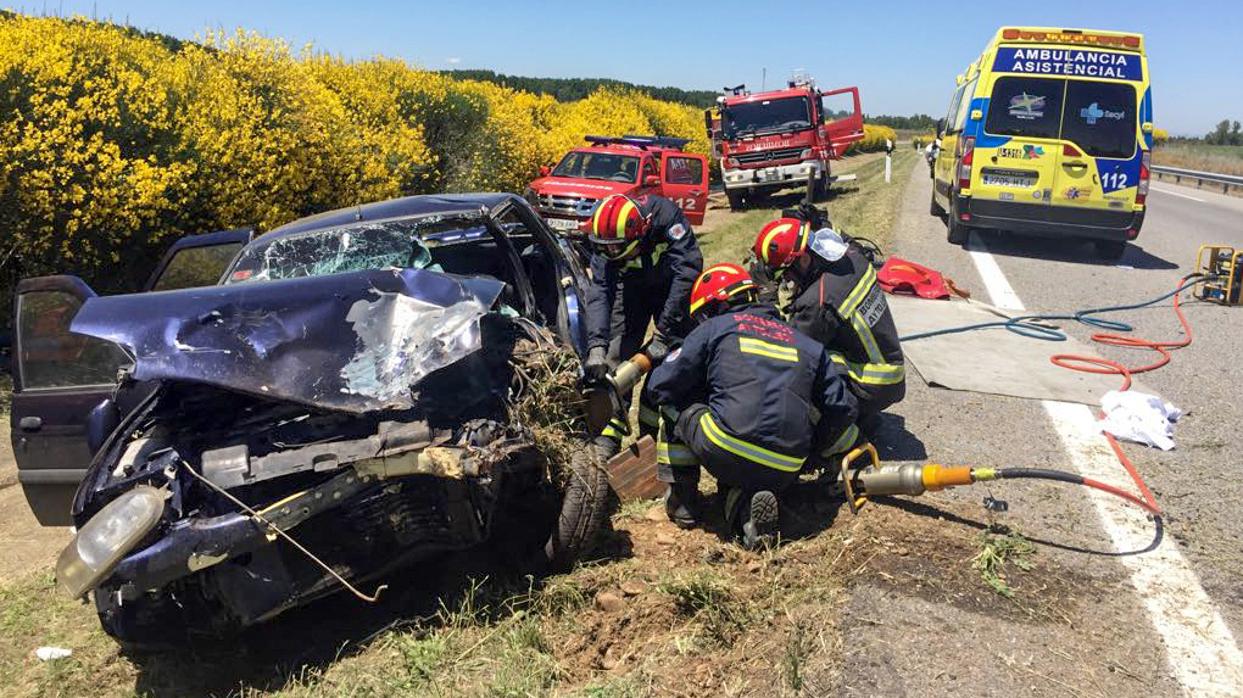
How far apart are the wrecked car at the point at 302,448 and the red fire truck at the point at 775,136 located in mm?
15493

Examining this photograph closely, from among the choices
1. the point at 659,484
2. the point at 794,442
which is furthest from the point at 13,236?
the point at 794,442

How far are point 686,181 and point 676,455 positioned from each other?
11.6 metres

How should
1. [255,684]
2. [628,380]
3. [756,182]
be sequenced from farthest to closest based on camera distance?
[756,182]
[628,380]
[255,684]

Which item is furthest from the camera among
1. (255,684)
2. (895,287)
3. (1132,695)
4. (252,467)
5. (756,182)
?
(756,182)

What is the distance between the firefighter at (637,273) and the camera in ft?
16.7

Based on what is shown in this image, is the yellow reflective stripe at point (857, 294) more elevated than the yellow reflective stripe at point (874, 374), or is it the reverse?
the yellow reflective stripe at point (857, 294)

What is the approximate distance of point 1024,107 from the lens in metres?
10.4

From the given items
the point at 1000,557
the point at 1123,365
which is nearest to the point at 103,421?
the point at 1000,557

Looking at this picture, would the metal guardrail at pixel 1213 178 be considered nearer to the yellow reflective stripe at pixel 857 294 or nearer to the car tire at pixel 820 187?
the car tire at pixel 820 187

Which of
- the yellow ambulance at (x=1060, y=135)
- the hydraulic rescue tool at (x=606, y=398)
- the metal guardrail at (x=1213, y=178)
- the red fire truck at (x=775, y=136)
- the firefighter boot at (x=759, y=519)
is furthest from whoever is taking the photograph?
the metal guardrail at (x=1213, y=178)

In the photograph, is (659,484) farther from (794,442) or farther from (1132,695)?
(1132,695)

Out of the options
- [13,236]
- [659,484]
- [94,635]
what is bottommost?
[94,635]

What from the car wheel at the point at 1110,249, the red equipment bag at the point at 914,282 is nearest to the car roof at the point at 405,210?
the red equipment bag at the point at 914,282

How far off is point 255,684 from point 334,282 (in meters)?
1.64
